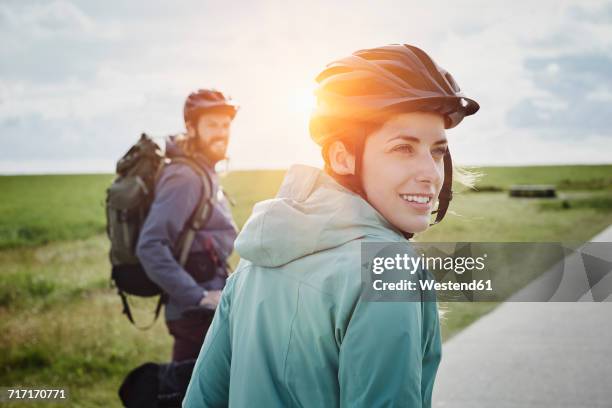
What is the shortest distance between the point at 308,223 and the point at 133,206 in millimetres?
3167

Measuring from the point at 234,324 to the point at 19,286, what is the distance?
34.3 ft

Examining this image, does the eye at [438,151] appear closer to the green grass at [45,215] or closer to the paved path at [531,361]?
the paved path at [531,361]

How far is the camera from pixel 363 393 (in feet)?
4.51

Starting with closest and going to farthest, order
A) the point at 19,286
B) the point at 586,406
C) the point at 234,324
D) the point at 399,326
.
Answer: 1. the point at 399,326
2. the point at 234,324
3. the point at 586,406
4. the point at 19,286

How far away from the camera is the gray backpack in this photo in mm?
4512

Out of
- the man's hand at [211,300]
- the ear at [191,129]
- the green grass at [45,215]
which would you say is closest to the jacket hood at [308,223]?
the man's hand at [211,300]

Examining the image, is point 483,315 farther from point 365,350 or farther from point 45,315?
point 365,350

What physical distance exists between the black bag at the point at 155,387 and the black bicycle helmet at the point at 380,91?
2165 millimetres

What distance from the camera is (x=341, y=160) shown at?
1786mm

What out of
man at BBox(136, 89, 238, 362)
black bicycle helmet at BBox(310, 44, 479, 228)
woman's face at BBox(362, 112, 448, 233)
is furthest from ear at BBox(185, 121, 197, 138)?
woman's face at BBox(362, 112, 448, 233)

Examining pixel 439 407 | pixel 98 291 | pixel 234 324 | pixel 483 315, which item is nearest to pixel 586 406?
pixel 439 407

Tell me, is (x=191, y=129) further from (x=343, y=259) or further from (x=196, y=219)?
(x=343, y=259)

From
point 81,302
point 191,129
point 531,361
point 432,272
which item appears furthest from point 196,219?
point 81,302

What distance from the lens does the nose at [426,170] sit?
1720mm
